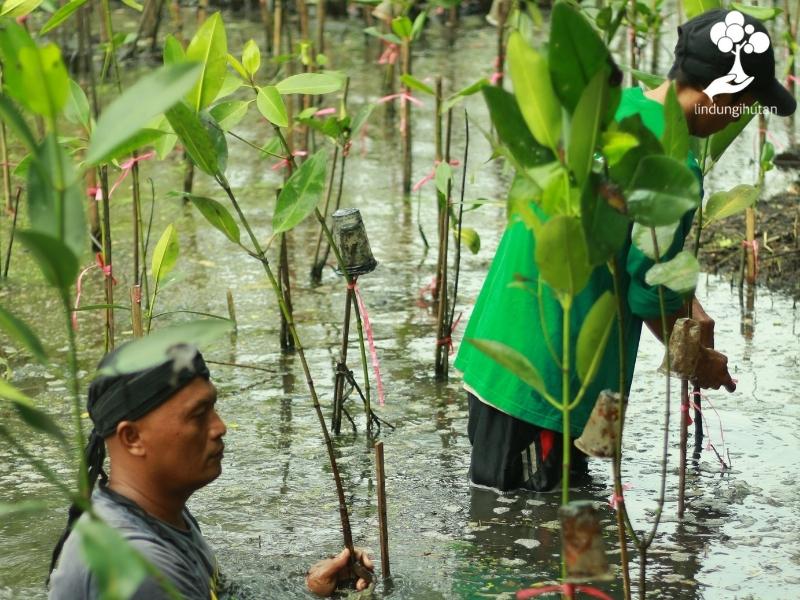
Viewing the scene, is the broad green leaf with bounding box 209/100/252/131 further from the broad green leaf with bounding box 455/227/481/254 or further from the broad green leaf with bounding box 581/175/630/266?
the broad green leaf with bounding box 455/227/481/254

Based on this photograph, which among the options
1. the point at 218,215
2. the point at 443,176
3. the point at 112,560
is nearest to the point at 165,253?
the point at 218,215

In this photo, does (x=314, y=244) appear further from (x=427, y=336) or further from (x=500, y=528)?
(x=500, y=528)

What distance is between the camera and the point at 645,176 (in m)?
2.02

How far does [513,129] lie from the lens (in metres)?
2.05

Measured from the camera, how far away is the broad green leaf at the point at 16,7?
11.1 feet

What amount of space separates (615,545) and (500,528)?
315mm

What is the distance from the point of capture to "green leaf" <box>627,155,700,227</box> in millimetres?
1983

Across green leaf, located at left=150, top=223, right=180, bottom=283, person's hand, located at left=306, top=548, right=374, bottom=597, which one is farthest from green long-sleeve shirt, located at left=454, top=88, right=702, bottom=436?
green leaf, located at left=150, top=223, right=180, bottom=283

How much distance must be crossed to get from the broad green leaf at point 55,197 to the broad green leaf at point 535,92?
712mm

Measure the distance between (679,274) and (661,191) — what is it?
1.23ft

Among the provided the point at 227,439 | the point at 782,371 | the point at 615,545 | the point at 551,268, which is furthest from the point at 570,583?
the point at 782,371

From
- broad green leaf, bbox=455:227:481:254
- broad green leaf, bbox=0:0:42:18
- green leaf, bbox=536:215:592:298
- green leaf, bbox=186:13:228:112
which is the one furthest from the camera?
broad green leaf, bbox=455:227:481:254

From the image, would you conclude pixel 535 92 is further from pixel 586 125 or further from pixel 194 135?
pixel 194 135

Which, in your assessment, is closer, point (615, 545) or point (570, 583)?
point (570, 583)
